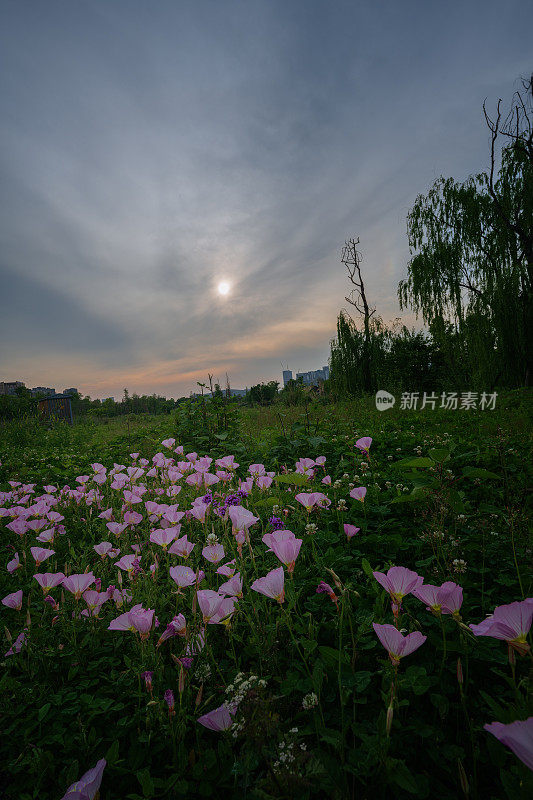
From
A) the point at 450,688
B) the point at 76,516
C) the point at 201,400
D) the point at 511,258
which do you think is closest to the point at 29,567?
the point at 76,516

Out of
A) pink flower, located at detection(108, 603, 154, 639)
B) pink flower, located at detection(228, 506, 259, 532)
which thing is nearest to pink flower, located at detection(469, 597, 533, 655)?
pink flower, located at detection(228, 506, 259, 532)

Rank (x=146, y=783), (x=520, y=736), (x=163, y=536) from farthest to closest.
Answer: (x=163, y=536) → (x=146, y=783) → (x=520, y=736)

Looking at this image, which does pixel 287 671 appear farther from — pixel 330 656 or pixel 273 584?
pixel 273 584

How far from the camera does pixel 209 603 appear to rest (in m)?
1.05

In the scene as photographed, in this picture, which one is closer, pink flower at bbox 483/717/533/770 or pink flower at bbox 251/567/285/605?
pink flower at bbox 483/717/533/770

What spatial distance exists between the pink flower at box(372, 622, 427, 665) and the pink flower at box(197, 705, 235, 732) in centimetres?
47

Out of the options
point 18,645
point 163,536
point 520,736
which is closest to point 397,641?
point 520,736

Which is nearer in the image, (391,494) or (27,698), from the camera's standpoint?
(27,698)

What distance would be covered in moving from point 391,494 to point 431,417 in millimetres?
5681

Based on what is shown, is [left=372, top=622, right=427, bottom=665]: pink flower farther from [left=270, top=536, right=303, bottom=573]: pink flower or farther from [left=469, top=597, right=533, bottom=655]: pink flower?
[left=270, top=536, right=303, bottom=573]: pink flower

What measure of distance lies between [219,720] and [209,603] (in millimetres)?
274

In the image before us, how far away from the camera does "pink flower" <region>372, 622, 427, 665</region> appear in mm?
792

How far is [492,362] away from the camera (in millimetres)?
10117

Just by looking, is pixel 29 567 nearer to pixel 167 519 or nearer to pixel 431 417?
pixel 167 519
